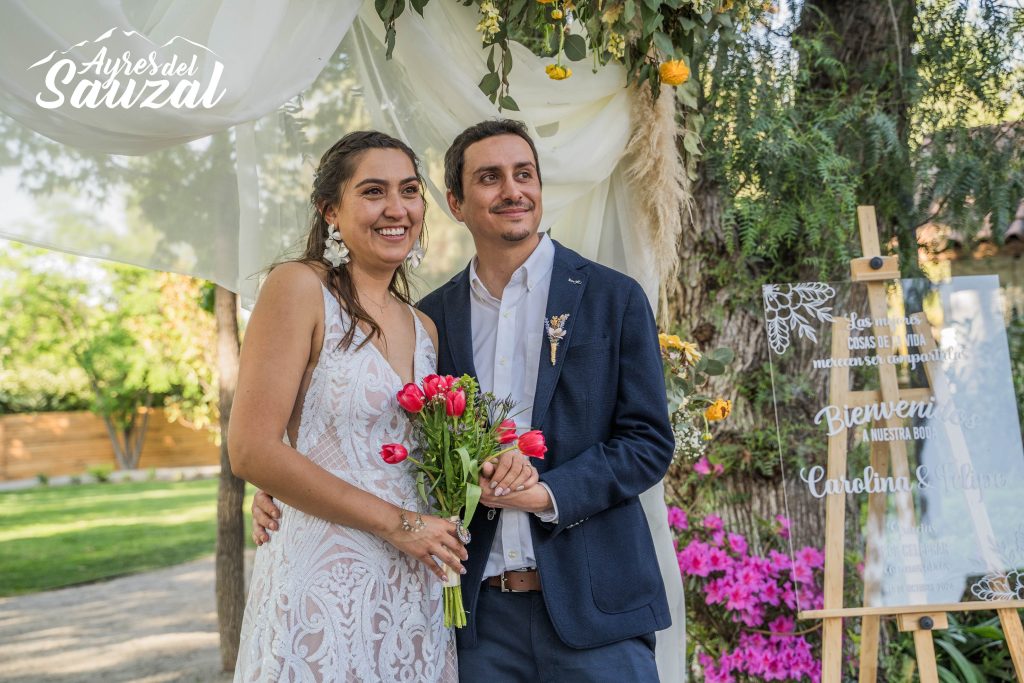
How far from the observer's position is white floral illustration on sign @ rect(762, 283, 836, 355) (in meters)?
3.05

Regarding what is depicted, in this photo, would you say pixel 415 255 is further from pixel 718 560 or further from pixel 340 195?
pixel 718 560

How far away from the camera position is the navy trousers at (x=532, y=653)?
80.2 inches

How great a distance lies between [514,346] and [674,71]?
978 millimetres

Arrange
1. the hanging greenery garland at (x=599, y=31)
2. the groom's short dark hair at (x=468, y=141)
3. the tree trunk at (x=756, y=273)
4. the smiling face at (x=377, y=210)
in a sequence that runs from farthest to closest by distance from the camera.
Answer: the tree trunk at (x=756, y=273)
the hanging greenery garland at (x=599, y=31)
the groom's short dark hair at (x=468, y=141)
the smiling face at (x=377, y=210)

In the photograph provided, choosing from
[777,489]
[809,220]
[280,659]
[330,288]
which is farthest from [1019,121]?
[280,659]

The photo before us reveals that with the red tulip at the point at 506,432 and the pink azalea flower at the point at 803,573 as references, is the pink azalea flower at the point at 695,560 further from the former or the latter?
the red tulip at the point at 506,432

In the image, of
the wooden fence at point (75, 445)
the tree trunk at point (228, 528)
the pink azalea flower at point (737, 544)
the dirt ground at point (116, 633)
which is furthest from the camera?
the wooden fence at point (75, 445)

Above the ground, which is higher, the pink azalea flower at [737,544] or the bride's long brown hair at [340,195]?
the bride's long brown hair at [340,195]

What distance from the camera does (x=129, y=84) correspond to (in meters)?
2.11

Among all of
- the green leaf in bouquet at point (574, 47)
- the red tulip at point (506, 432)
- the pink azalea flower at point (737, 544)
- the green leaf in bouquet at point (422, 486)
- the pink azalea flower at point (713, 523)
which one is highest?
the green leaf in bouquet at point (574, 47)

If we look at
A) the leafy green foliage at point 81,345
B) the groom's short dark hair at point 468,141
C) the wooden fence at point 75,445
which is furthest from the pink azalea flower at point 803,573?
the wooden fence at point 75,445

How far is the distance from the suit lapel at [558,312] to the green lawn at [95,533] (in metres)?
8.35

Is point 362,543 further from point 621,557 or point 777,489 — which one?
point 777,489

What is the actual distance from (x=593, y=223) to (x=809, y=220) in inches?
44.4
